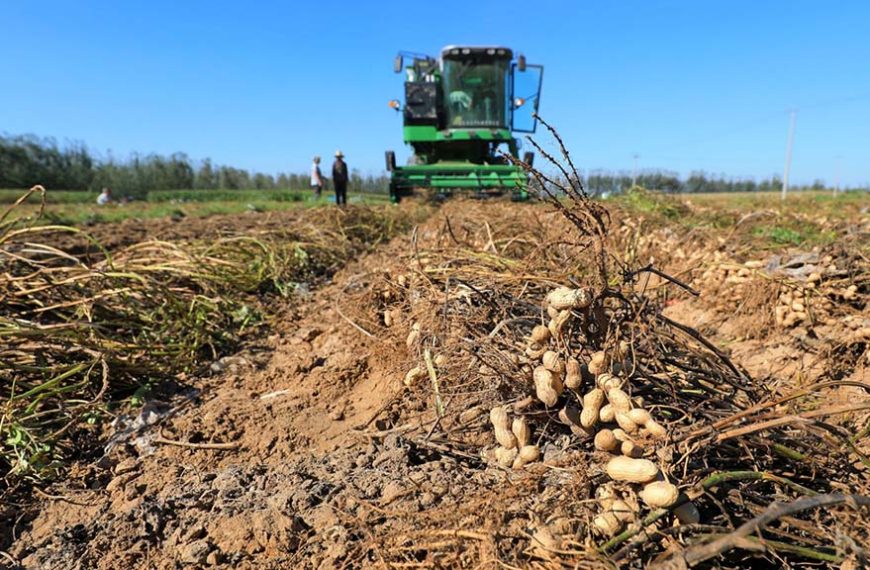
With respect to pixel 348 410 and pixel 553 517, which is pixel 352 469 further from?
pixel 553 517

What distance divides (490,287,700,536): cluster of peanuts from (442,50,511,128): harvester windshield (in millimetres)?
11409

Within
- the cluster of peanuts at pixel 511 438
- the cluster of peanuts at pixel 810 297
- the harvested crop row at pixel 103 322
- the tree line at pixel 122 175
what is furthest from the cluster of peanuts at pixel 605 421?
the tree line at pixel 122 175

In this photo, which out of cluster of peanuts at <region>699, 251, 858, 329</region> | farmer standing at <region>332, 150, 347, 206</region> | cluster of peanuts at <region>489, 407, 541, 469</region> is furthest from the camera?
farmer standing at <region>332, 150, 347, 206</region>

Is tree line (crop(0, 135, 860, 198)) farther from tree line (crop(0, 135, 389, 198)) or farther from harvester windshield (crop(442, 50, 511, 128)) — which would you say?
harvester windshield (crop(442, 50, 511, 128))

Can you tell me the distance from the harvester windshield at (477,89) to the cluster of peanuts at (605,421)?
1141 cm

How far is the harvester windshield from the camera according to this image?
12328mm

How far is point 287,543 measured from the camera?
1619 millimetres

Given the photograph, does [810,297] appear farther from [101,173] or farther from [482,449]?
[101,173]

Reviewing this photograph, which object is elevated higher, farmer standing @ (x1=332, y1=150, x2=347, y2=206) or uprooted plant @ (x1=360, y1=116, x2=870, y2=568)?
farmer standing @ (x1=332, y1=150, x2=347, y2=206)

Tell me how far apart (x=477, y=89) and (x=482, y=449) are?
1181cm

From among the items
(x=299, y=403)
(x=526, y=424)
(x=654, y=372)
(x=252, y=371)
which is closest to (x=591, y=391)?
(x=526, y=424)

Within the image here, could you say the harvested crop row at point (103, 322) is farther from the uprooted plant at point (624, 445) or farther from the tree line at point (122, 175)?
the tree line at point (122, 175)

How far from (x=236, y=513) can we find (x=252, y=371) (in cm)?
152

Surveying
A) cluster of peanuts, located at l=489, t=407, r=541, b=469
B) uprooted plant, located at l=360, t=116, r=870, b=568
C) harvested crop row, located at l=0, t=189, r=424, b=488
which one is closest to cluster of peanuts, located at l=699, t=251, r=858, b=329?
uprooted plant, located at l=360, t=116, r=870, b=568
